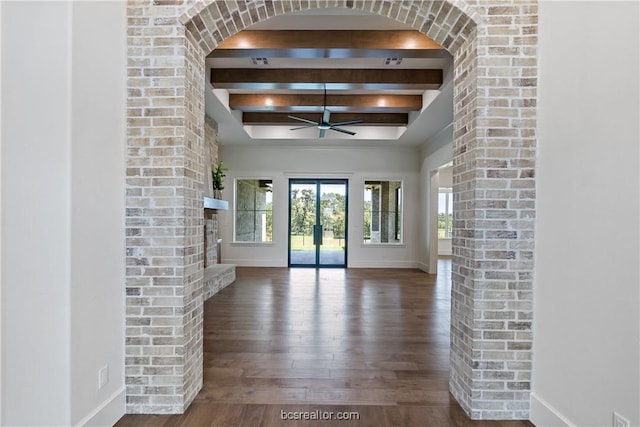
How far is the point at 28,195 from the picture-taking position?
166 cm

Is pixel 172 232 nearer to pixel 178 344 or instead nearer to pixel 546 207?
pixel 178 344

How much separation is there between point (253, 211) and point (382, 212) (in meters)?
3.33

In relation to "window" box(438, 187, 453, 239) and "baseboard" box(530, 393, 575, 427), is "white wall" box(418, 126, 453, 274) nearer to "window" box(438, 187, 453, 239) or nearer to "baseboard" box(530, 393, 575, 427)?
"window" box(438, 187, 453, 239)

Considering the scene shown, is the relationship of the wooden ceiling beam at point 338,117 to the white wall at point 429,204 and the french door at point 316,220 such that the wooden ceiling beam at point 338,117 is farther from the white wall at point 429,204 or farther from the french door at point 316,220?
the french door at point 316,220

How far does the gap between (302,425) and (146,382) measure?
106 cm

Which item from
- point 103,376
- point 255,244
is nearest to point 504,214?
point 103,376

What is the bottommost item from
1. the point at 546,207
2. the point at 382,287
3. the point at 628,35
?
the point at 382,287

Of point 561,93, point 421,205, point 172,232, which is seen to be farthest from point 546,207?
point 421,205

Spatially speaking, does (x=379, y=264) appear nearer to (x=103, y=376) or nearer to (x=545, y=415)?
(x=545, y=415)

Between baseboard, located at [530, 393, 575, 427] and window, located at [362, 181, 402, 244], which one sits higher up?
window, located at [362, 181, 402, 244]

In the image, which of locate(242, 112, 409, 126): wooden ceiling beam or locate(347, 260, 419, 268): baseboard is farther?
locate(347, 260, 419, 268): baseboard

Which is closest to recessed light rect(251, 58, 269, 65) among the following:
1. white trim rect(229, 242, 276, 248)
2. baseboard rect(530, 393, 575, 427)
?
baseboard rect(530, 393, 575, 427)

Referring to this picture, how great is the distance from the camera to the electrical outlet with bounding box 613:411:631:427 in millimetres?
1579

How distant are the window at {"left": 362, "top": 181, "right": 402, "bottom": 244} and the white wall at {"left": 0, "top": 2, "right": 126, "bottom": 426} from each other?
23.9 ft
